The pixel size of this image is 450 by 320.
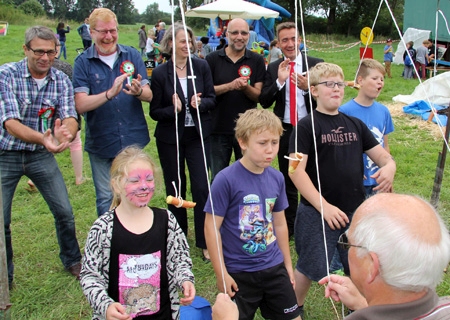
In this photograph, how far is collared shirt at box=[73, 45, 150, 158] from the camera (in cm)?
326

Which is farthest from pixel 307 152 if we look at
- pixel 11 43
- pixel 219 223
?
pixel 11 43

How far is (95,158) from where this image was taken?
342 centimetres

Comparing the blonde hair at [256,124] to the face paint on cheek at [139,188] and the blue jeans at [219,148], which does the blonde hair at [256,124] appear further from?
the blue jeans at [219,148]

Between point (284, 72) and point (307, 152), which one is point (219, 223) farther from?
point (284, 72)

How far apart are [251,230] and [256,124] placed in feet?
1.93

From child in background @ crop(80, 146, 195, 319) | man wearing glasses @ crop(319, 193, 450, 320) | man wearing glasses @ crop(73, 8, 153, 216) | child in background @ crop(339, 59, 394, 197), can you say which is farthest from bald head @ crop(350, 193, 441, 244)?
man wearing glasses @ crop(73, 8, 153, 216)

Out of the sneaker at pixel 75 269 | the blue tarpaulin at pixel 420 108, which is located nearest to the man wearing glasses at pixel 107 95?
the sneaker at pixel 75 269

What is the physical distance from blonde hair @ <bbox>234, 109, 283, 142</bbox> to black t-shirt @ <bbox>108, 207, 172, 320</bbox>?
2.36 feet

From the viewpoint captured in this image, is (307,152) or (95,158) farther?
(95,158)

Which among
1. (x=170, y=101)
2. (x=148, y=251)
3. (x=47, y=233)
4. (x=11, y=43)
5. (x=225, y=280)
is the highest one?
(x=11, y=43)

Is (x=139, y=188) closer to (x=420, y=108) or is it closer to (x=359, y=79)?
(x=359, y=79)

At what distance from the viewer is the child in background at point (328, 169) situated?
2.70m

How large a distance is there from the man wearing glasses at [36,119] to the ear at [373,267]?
2061mm

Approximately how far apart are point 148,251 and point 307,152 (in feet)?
3.83
